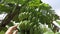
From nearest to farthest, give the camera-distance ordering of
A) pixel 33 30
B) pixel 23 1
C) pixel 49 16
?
pixel 33 30, pixel 49 16, pixel 23 1

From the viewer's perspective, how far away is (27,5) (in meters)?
1.01

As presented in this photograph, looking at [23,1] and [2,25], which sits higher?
[23,1]

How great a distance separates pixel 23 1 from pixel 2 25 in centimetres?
17

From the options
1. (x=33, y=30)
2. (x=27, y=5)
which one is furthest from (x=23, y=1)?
(x=33, y=30)

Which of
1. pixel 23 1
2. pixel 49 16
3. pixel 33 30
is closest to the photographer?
pixel 33 30

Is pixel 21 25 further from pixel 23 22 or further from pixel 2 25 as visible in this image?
pixel 2 25

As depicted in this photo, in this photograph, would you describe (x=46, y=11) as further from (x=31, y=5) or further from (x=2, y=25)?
(x=2, y=25)

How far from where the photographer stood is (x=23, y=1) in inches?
40.8

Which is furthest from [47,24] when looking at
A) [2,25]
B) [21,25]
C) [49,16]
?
[2,25]

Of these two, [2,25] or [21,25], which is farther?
[2,25]

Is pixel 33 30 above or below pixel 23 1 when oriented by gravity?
below

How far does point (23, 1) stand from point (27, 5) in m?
0.04

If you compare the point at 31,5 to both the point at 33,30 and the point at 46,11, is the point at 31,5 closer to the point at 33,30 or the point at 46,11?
the point at 46,11

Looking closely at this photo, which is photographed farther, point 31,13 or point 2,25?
point 2,25
